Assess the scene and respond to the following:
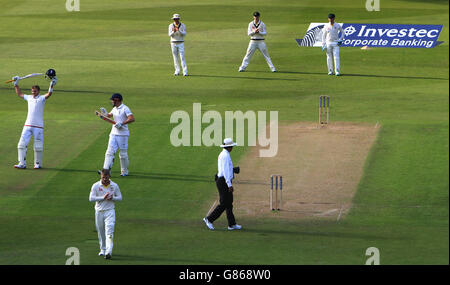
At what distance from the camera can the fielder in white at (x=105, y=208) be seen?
21016mm

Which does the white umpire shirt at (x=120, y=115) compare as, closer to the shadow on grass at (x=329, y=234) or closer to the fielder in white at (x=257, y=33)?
the shadow on grass at (x=329, y=234)

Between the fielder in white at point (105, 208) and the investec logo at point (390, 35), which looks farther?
the investec logo at point (390, 35)

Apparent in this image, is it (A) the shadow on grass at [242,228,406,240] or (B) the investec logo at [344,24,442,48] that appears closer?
(A) the shadow on grass at [242,228,406,240]

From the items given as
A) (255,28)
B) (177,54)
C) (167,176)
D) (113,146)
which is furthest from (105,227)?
(177,54)

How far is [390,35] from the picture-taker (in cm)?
4616

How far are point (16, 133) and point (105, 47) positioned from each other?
14844 millimetres

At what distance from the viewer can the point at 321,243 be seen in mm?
22000

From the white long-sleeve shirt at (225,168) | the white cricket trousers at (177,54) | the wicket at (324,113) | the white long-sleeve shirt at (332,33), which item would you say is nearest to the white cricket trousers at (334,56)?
the white long-sleeve shirt at (332,33)

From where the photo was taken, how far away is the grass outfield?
22.2m

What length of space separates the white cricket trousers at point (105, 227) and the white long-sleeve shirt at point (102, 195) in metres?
0.11

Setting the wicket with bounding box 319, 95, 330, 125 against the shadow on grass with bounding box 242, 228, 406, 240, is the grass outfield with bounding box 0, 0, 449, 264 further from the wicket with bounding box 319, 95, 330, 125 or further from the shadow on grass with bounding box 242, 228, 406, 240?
the wicket with bounding box 319, 95, 330, 125

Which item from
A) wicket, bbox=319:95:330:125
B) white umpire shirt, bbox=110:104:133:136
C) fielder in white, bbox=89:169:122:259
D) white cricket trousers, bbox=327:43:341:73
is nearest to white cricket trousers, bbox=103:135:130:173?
white umpire shirt, bbox=110:104:133:136

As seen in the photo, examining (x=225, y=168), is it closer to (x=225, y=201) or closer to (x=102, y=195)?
(x=225, y=201)

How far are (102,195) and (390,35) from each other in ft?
91.3
